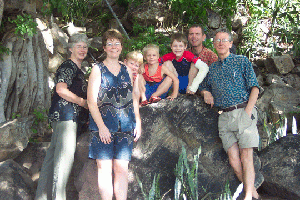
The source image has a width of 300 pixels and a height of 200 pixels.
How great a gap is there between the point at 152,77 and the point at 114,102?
0.96 meters

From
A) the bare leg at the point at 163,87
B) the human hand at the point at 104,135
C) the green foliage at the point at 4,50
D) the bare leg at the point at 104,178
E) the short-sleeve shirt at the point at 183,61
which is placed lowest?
the bare leg at the point at 104,178

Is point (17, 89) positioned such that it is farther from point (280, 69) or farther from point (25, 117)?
point (280, 69)

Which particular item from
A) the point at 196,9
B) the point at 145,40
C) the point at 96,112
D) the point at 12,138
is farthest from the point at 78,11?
the point at 96,112

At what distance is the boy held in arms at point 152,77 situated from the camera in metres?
3.72

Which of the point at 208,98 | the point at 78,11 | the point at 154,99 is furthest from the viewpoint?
the point at 78,11

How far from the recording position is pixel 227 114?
3391 mm

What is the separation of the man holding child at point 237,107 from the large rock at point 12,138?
256 centimetres

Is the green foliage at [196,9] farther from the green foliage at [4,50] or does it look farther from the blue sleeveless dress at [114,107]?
the blue sleeveless dress at [114,107]

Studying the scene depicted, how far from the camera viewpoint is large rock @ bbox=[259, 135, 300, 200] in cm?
372

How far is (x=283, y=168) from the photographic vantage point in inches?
151

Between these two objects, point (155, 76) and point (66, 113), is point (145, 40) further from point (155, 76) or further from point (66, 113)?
point (66, 113)

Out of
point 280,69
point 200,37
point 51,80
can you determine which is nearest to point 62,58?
point 51,80

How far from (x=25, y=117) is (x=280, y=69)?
19.0 ft

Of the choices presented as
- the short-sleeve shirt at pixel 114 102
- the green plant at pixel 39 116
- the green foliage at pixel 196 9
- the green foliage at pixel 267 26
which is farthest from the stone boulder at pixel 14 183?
the green foliage at pixel 267 26
